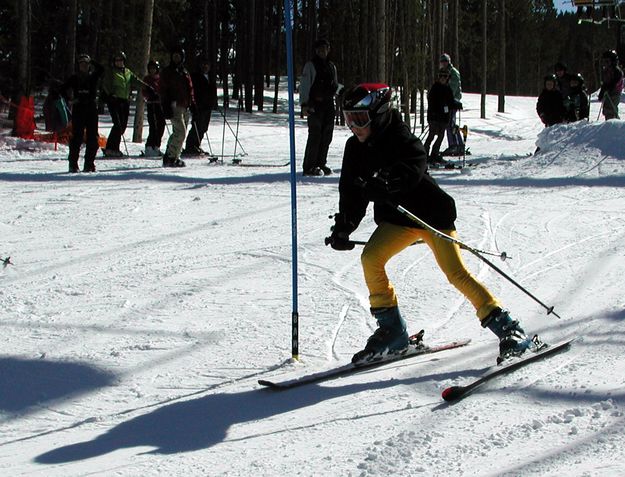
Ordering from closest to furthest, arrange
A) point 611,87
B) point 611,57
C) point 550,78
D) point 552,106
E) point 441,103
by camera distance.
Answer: point 441,103 < point 550,78 < point 552,106 < point 611,57 < point 611,87

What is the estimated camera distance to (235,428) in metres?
4.39

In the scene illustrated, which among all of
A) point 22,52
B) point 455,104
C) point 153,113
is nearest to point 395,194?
point 455,104

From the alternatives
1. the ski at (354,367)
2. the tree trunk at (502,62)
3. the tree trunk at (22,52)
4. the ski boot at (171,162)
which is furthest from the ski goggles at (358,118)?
the tree trunk at (502,62)

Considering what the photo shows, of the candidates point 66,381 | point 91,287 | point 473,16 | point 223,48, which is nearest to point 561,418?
point 66,381

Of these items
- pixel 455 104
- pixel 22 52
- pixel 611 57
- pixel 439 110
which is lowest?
pixel 439 110

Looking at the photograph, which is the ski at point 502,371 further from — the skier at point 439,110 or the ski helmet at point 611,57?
the ski helmet at point 611,57

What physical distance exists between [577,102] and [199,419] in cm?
1388

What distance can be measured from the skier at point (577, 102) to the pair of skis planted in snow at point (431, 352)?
1198 cm

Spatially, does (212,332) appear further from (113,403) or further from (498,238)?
(498,238)

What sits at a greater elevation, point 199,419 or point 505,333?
point 505,333

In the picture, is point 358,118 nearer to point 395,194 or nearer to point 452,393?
point 395,194

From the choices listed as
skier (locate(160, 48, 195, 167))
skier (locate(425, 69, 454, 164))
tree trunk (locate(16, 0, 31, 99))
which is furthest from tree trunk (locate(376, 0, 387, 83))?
tree trunk (locate(16, 0, 31, 99))

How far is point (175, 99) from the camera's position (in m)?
14.5

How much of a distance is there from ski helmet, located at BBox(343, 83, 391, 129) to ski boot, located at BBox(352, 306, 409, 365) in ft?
3.82
